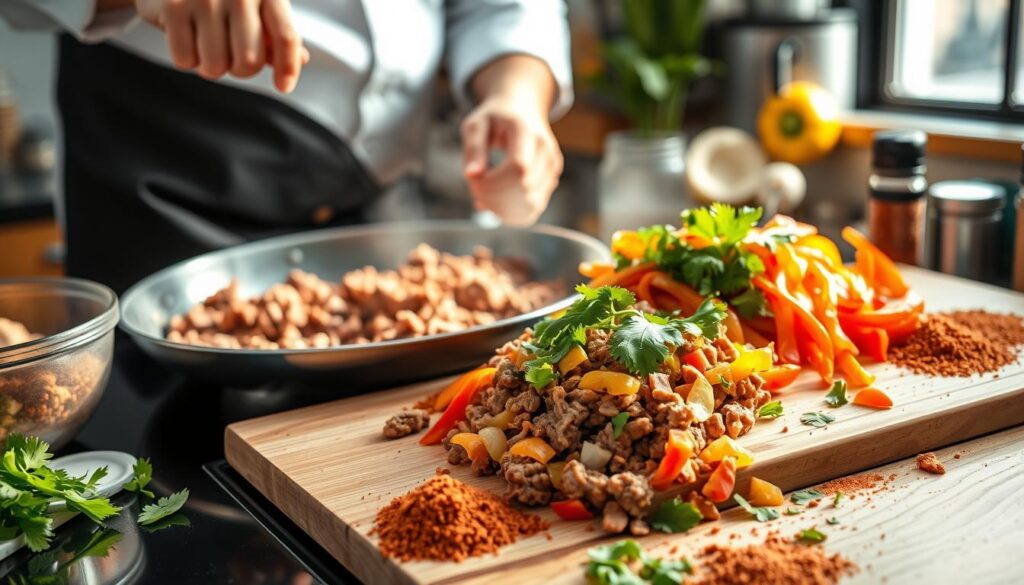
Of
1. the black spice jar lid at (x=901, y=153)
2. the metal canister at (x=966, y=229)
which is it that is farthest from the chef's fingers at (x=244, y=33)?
the metal canister at (x=966, y=229)

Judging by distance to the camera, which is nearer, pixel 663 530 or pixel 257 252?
pixel 663 530

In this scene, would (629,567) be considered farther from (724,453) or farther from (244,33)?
(244,33)

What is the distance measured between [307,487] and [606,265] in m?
0.58

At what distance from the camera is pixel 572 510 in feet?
3.10

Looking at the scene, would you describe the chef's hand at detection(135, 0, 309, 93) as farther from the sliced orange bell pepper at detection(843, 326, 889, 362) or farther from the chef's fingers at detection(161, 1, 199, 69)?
the sliced orange bell pepper at detection(843, 326, 889, 362)

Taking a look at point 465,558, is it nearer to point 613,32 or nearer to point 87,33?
point 87,33

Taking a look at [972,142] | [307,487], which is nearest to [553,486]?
[307,487]

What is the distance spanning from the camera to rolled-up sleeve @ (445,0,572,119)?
5.95 ft

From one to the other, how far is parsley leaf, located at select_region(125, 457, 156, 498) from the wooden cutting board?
0.10 m

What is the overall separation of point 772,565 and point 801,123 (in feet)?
5.78

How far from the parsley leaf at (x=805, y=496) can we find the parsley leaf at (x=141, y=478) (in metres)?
0.66

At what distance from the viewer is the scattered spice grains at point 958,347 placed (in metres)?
1.25

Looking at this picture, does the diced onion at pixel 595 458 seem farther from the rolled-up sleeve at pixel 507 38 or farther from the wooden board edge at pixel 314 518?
the rolled-up sleeve at pixel 507 38

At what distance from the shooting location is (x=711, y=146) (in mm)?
2439
